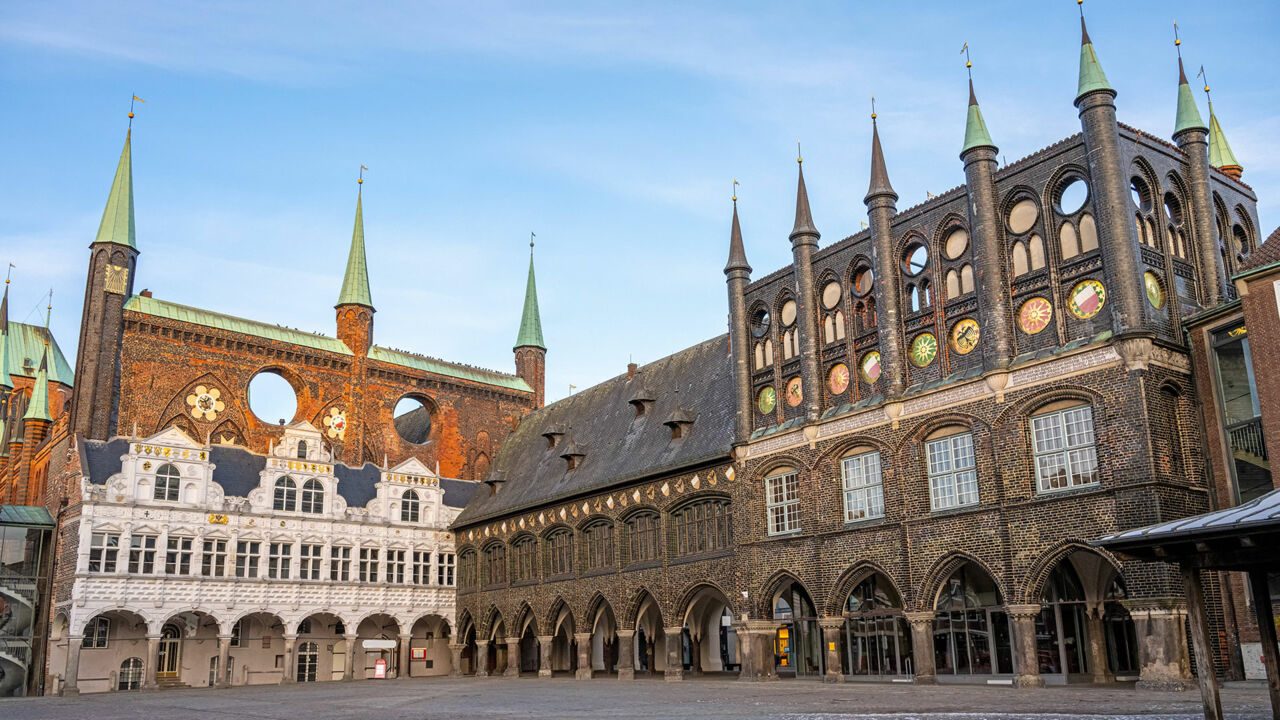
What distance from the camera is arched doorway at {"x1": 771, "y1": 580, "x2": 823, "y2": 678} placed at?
36325 millimetres

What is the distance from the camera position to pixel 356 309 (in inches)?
2179

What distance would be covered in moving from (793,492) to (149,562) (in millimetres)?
27374

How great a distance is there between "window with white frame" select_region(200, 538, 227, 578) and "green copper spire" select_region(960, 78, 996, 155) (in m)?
34.7

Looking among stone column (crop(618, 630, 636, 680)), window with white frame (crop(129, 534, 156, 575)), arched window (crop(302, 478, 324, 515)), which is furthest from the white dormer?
stone column (crop(618, 630, 636, 680))

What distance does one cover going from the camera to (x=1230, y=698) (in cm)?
1992

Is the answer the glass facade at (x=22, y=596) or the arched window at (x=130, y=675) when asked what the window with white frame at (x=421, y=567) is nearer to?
the arched window at (x=130, y=675)

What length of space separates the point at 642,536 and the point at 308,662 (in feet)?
62.0

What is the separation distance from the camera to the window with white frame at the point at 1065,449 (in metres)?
26.3

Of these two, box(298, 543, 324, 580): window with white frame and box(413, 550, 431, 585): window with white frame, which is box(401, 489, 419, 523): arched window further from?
box(298, 543, 324, 580): window with white frame

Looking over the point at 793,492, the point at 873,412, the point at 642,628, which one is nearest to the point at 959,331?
the point at 873,412

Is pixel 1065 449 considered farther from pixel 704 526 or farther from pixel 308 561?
pixel 308 561

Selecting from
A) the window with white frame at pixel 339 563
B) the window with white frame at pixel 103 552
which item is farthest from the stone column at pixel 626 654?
the window with white frame at pixel 103 552

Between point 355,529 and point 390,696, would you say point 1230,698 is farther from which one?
point 355,529

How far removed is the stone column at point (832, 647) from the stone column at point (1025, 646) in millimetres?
6364
